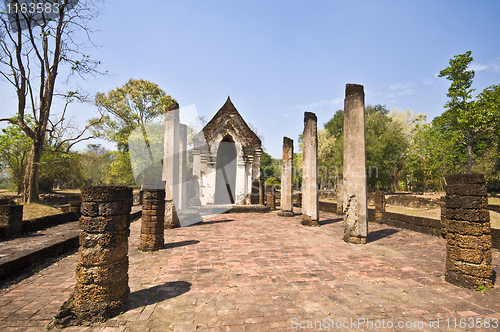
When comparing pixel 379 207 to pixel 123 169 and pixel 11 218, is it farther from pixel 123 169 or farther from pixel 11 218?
pixel 123 169

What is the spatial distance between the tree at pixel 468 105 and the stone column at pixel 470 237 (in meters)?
15.2

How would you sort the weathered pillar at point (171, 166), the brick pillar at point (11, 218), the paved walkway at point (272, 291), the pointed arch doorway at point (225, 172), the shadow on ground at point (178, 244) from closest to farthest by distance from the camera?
the paved walkway at point (272, 291) < the shadow on ground at point (178, 244) < the brick pillar at point (11, 218) < the weathered pillar at point (171, 166) < the pointed arch doorway at point (225, 172)

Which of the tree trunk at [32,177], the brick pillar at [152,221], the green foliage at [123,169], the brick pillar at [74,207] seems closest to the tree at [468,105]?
the brick pillar at [152,221]

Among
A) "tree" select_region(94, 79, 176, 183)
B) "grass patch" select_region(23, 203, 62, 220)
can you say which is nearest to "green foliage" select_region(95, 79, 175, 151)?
"tree" select_region(94, 79, 176, 183)

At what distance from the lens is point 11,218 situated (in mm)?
7633

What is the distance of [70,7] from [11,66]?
4.57 metres

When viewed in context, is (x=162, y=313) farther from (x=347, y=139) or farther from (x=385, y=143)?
(x=385, y=143)

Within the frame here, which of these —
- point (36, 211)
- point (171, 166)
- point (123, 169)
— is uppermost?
point (123, 169)

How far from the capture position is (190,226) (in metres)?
10.5

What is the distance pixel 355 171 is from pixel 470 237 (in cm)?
343

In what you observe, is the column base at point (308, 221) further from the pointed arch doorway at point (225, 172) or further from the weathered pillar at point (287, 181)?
the pointed arch doorway at point (225, 172)

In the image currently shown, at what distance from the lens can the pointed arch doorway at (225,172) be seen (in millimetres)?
19891

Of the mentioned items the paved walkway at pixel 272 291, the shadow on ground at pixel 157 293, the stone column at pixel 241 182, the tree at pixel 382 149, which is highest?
the tree at pixel 382 149

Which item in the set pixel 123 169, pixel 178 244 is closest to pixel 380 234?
pixel 178 244
